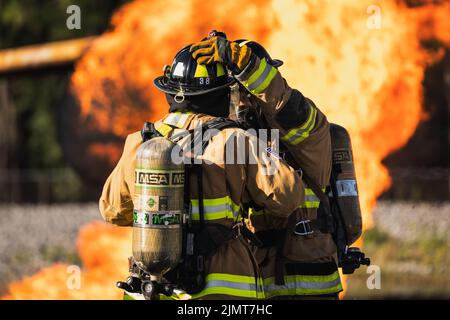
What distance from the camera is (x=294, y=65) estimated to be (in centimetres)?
714

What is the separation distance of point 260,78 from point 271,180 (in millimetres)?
597

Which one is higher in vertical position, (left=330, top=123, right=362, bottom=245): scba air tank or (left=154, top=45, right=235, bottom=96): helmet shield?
(left=154, top=45, right=235, bottom=96): helmet shield

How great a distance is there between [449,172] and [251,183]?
12.8 m

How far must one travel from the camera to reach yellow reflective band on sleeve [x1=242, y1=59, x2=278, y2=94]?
4.72 metres

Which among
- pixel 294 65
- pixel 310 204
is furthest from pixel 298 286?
pixel 294 65

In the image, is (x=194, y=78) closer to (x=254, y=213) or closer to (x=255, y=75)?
(x=255, y=75)

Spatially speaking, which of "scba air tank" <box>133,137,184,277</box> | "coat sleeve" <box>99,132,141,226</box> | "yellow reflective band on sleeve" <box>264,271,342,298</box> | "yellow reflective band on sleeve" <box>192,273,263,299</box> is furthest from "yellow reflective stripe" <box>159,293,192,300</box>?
"yellow reflective band on sleeve" <box>264,271,342,298</box>

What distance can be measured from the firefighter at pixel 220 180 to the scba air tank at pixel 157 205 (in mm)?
200

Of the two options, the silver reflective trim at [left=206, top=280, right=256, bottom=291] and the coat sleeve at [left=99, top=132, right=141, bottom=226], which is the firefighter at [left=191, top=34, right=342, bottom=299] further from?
the coat sleeve at [left=99, top=132, right=141, bottom=226]

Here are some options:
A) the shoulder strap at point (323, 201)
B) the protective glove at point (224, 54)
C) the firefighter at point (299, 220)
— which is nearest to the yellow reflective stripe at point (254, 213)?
the firefighter at point (299, 220)

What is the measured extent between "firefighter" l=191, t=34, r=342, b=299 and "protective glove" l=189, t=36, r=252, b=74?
10.0 inches

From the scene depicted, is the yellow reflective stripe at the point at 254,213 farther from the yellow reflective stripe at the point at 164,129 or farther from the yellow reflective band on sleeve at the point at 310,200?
the yellow reflective stripe at the point at 164,129

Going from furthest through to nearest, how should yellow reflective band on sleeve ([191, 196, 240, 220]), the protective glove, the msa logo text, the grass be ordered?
the grass
the protective glove
yellow reflective band on sleeve ([191, 196, 240, 220])
the msa logo text
